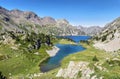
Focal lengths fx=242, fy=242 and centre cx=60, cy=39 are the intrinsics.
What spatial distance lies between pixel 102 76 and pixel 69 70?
994 inches

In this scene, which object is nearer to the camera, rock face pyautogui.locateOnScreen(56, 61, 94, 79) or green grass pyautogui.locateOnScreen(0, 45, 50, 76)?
rock face pyautogui.locateOnScreen(56, 61, 94, 79)

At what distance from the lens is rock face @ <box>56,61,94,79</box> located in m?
108

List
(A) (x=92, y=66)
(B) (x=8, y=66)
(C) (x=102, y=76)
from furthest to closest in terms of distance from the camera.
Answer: (B) (x=8, y=66), (A) (x=92, y=66), (C) (x=102, y=76)

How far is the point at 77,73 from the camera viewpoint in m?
112

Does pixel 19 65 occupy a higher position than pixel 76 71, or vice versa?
pixel 76 71

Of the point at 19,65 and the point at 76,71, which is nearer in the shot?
the point at 76,71

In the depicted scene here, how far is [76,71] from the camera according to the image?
375ft

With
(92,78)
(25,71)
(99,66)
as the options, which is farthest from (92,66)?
(25,71)

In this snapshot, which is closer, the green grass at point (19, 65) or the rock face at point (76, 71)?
the rock face at point (76, 71)

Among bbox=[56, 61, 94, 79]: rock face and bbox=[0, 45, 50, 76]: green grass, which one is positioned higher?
bbox=[56, 61, 94, 79]: rock face

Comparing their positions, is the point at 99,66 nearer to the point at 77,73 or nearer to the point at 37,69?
the point at 77,73

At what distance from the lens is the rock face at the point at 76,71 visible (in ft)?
355

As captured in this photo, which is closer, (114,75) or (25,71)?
(114,75)

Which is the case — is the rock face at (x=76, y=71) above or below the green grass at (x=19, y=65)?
above
